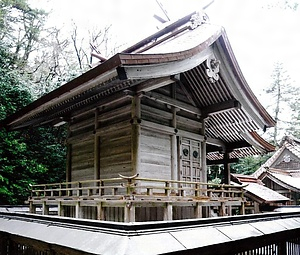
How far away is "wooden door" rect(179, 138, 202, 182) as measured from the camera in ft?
30.0

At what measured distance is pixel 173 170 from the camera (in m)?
8.57

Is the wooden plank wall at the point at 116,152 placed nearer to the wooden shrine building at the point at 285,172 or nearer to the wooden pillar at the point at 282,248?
the wooden pillar at the point at 282,248

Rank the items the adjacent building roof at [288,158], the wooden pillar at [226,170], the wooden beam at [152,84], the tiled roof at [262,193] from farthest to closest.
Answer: the adjacent building roof at [288,158], the tiled roof at [262,193], the wooden pillar at [226,170], the wooden beam at [152,84]

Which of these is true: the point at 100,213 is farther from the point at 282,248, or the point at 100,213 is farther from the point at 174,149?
the point at 282,248

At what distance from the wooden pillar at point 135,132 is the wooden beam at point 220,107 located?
9.34 ft

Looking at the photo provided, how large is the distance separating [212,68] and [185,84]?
1624 mm

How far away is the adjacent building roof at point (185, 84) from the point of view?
6344 millimetres

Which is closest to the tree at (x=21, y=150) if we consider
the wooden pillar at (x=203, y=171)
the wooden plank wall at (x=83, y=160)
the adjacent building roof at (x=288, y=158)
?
the wooden plank wall at (x=83, y=160)

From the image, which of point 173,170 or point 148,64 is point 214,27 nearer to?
point 148,64

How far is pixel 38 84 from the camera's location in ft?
54.7

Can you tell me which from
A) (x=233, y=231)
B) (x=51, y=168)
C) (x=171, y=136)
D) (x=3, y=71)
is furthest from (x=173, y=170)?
(x=3, y=71)

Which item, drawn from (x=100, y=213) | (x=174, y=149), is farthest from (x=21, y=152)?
(x=100, y=213)

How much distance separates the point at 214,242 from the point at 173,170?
5.93 meters

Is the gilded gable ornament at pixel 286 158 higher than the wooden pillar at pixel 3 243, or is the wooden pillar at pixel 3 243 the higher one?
the gilded gable ornament at pixel 286 158
